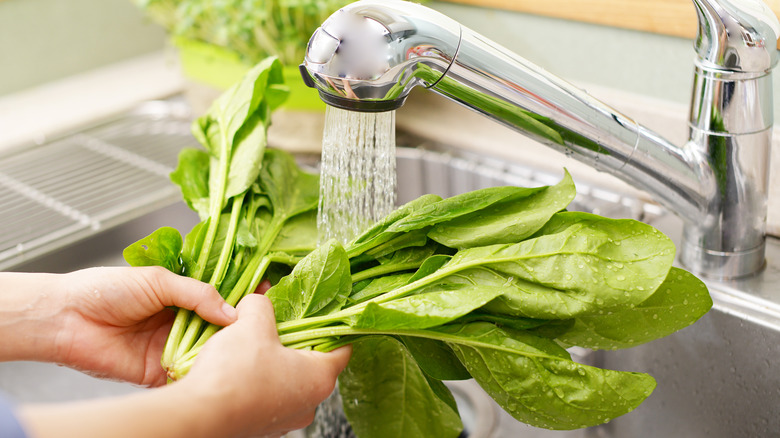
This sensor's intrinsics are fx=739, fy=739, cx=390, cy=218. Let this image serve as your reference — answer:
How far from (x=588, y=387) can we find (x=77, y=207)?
749mm

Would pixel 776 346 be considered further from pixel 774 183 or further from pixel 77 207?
pixel 77 207

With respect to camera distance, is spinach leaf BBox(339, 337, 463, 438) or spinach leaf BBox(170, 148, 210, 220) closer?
spinach leaf BBox(339, 337, 463, 438)

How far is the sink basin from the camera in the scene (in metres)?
0.68

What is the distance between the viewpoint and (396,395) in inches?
25.1

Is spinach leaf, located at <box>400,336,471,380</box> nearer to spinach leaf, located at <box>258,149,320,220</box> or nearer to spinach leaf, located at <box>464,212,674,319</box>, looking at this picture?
spinach leaf, located at <box>464,212,674,319</box>

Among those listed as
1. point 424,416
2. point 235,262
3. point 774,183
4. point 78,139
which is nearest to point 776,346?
point 774,183

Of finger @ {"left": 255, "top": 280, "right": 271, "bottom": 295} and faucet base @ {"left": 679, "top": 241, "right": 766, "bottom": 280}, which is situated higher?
finger @ {"left": 255, "top": 280, "right": 271, "bottom": 295}

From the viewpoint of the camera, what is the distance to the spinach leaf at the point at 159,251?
1.97 feet

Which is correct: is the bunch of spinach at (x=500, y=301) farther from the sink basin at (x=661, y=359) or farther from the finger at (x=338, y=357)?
the sink basin at (x=661, y=359)

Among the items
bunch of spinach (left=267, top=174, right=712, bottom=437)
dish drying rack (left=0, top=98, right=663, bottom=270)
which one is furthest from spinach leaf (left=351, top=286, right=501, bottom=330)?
dish drying rack (left=0, top=98, right=663, bottom=270)

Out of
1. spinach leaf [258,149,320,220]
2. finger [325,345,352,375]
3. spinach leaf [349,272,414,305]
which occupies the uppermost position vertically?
spinach leaf [258,149,320,220]

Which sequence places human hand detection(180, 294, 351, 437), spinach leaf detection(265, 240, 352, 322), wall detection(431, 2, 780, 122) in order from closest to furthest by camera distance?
human hand detection(180, 294, 351, 437) < spinach leaf detection(265, 240, 352, 322) < wall detection(431, 2, 780, 122)

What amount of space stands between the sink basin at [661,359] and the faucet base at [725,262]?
0.04 ft

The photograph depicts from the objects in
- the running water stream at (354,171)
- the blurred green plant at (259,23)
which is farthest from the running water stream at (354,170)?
the blurred green plant at (259,23)
